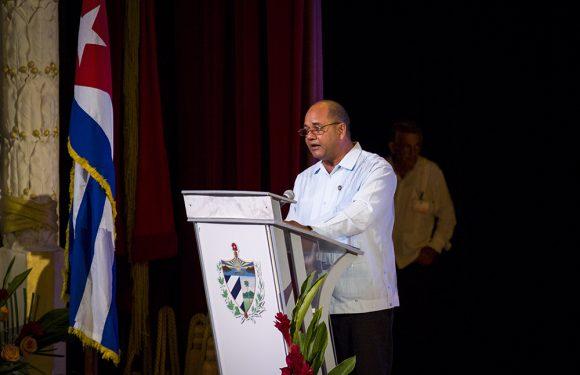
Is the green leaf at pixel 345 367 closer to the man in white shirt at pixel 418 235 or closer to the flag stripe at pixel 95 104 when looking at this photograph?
the flag stripe at pixel 95 104

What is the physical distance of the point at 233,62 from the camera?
4984mm

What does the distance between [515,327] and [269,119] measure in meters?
2.03

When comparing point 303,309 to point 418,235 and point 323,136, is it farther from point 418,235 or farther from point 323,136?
point 418,235

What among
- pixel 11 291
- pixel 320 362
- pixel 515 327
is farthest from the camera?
pixel 515 327

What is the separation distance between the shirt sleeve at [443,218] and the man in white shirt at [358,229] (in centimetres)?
188

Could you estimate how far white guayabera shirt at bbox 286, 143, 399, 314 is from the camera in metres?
3.26

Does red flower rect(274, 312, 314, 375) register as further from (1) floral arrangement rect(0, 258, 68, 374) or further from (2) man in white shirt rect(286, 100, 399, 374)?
(1) floral arrangement rect(0, 258, 68, 374)

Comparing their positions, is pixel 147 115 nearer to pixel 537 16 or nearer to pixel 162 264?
pixel 162 264

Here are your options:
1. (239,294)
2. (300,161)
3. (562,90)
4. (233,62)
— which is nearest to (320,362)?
(239,294)

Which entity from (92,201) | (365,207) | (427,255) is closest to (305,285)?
(365,207)

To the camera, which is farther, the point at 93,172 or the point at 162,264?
the point at 162,264

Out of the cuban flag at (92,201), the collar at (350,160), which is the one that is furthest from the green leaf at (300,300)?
the cuban flag at (92,201)

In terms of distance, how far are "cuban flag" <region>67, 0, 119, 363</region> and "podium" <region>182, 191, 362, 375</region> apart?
1.07m

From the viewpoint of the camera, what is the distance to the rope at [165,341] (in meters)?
4.97
